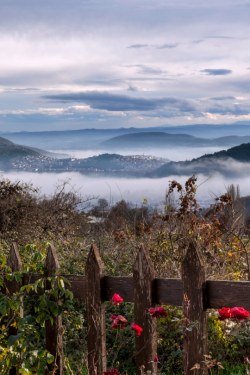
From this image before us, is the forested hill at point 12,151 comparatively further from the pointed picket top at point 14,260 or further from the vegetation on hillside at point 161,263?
the pointed picket top at point 14,260

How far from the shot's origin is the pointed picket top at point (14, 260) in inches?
129

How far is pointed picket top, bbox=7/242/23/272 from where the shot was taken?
327 centimetres

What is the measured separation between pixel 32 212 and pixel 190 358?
6.80 meters

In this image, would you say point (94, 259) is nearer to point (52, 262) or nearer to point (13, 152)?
point (52, 262)

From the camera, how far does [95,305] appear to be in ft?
9.52

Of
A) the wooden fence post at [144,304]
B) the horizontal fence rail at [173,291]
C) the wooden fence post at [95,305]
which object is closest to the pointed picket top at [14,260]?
the horizontal fence rail at [173,291]

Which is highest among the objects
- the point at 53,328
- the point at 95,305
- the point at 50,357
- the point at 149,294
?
the point at 149,294

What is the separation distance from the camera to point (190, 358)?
2.67m

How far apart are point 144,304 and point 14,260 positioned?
1306mm

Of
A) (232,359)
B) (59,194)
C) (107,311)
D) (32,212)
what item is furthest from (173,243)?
(59,194)

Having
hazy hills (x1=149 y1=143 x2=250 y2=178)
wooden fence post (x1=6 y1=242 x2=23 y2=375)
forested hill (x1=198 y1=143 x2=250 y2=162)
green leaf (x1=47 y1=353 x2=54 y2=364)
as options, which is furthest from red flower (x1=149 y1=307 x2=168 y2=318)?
forested hill (x1=198 y1=143 x2=250 y2=162)

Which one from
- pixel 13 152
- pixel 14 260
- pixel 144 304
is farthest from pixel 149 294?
pixel 13 152

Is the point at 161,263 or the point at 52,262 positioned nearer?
the point at 52,262

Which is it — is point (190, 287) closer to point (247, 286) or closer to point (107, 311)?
point (247, 286)
